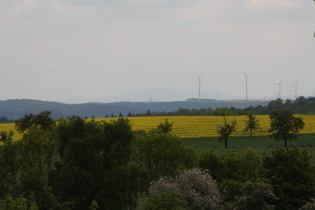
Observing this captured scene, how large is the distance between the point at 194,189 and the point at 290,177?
363 inches

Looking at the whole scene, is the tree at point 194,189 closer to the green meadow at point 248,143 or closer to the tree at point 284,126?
the green meadow at point 248,143

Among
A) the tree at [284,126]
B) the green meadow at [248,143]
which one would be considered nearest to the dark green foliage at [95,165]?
the green meadow at [248,143]

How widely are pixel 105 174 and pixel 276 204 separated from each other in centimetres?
1578

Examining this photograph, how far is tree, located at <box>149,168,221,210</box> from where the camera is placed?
5153 cm

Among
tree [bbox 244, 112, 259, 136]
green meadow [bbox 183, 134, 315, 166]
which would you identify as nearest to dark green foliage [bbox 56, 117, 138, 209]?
green meadow [bbox 183, 134, 315, 166]

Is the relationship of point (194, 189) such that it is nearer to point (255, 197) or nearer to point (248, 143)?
point (255, 197)

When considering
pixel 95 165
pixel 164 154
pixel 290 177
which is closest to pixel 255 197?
pixel 290 177

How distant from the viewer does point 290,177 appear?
5334 cm

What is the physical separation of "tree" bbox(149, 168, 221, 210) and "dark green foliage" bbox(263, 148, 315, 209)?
18.5ft

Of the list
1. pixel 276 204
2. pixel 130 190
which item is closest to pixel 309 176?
pixel 276 204

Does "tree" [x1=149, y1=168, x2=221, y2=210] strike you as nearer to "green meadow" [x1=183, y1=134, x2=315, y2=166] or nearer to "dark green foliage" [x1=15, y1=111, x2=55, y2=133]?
"green meadow" [x1=183, y1=134, x2=315, y2=166]

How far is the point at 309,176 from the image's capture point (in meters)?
52.8

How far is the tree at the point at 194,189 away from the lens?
51.5m

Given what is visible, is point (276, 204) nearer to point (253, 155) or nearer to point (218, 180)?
point (218, 180)
